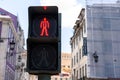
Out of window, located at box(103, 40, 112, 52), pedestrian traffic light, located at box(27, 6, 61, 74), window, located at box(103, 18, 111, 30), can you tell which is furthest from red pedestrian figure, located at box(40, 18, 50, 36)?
window, located at box(103, 18, 111, 30)

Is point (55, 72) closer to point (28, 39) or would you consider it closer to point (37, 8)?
point (28, 39)

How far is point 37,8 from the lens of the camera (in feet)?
12.7

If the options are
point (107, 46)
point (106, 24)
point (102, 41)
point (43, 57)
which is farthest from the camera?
point (106, 24)

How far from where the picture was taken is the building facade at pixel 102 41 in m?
37.0

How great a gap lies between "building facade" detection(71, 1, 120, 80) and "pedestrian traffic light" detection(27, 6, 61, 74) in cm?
3169

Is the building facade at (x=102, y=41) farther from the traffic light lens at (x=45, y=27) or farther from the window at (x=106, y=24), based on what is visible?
the traffic light lens at (x=45, y=27)

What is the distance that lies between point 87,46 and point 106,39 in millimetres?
2423

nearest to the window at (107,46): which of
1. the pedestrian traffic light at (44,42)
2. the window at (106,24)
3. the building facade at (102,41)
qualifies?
the building facade at (102,41)

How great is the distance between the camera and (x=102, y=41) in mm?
38312

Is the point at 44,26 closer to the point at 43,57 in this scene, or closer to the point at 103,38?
the point at 43,57

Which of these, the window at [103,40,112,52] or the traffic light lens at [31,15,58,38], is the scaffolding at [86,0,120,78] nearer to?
the window at [103,40,112,52]

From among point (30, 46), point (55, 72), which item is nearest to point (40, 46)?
point (30, 46)

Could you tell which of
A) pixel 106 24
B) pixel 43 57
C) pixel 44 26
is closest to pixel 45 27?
pixel 44 26

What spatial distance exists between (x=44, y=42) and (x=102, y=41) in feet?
115
